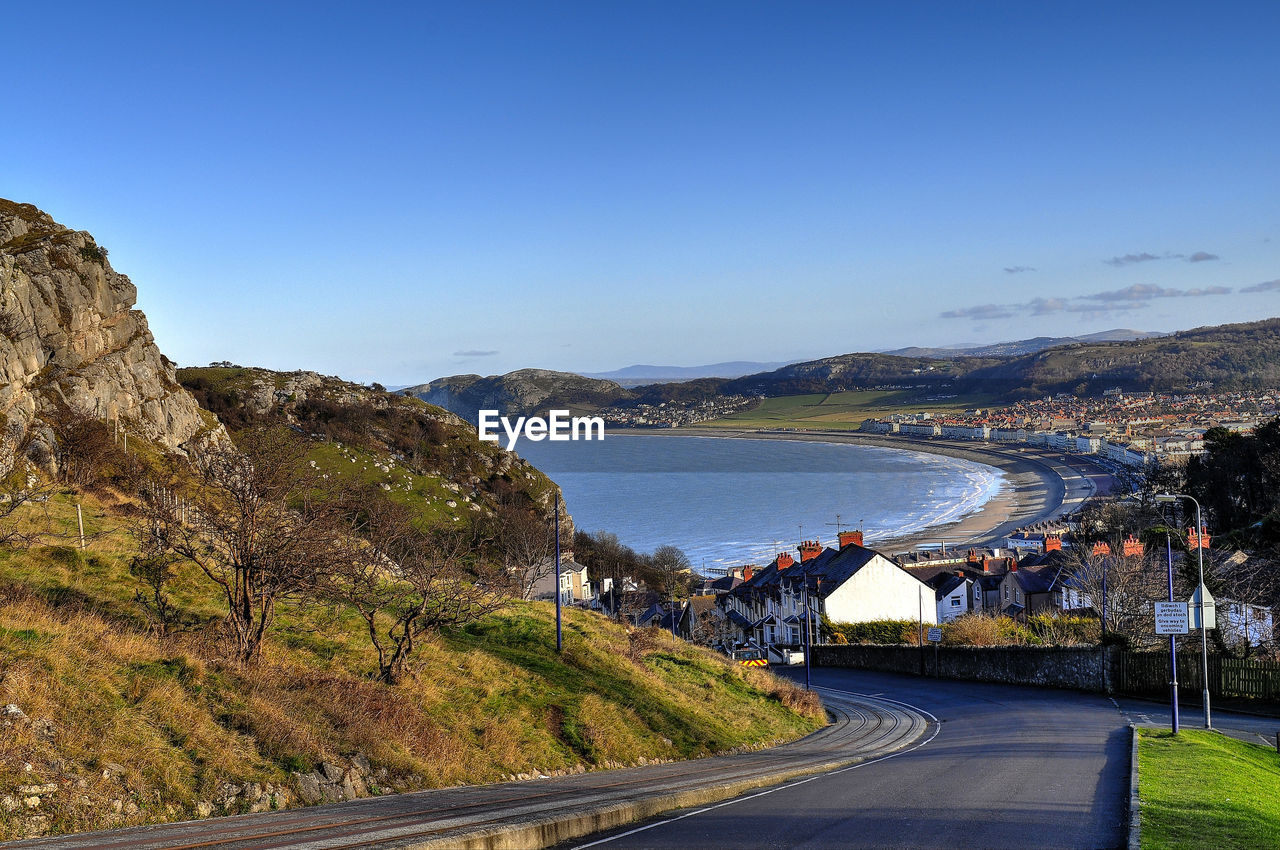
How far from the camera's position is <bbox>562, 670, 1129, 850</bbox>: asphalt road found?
38.1 ft

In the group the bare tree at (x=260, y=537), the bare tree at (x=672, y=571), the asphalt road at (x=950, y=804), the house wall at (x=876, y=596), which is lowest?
the bare tree at (x=672, y=571)

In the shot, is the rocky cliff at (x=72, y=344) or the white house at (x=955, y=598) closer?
the rocky cliff at (x=72, y=344)

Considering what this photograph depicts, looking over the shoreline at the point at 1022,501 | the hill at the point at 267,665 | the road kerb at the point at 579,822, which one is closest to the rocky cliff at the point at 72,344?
the hill at the point at 267,665

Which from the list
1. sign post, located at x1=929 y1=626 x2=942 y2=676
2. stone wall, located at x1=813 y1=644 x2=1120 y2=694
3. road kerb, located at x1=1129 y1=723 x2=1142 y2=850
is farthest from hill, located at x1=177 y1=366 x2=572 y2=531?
road kerb, located at x1=1129 y1=723 x2=1142 y2=850

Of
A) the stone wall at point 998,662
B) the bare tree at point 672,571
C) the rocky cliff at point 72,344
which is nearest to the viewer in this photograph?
the stone wall at point 998,662

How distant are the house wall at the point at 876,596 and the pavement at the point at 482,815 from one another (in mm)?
40596

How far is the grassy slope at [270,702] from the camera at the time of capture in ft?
38.0

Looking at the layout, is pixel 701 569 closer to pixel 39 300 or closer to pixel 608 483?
pixel 39 300

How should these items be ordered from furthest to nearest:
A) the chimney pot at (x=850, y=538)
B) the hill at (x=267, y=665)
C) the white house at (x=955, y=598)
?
the chimney pot at (x=850, y=538), the white house at (x=955, y=598), the hill at (x=267, y=665)

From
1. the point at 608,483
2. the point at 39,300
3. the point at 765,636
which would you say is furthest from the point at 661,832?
the point at 608,483

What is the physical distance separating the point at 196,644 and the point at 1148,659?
1243 inches

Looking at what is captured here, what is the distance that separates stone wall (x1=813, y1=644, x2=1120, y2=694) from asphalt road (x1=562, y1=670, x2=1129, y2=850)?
10058 millimetres

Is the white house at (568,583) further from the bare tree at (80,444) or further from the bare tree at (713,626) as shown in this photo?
the bare tree at (80,444)

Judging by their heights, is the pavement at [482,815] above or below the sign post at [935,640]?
above
